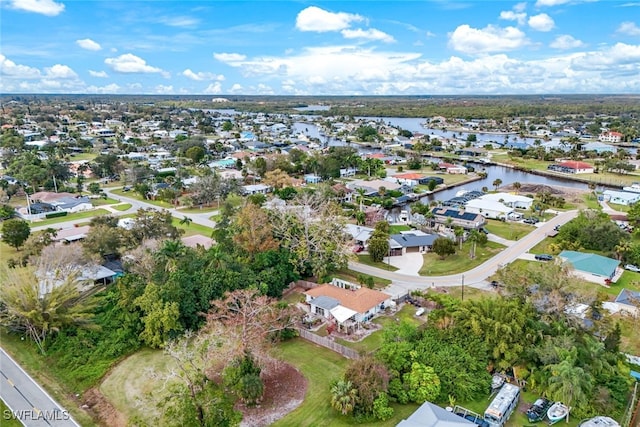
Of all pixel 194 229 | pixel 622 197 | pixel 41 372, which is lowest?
pixel 41 372

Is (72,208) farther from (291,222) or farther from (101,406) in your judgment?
(101,406)

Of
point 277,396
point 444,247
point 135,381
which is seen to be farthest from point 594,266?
point 135,381

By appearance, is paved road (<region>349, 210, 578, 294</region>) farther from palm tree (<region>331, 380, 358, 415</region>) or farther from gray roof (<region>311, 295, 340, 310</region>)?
palm tree (<region>331, 380, 358, 415</region>)

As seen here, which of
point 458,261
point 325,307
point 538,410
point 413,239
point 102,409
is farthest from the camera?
point 413,239

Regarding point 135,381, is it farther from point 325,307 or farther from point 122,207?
point 122,207

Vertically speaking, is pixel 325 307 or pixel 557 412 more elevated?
pixel 325 307

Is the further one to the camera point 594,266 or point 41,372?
point 594,266

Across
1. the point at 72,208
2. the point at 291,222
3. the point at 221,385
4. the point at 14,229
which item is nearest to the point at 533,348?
the point at 221,385
